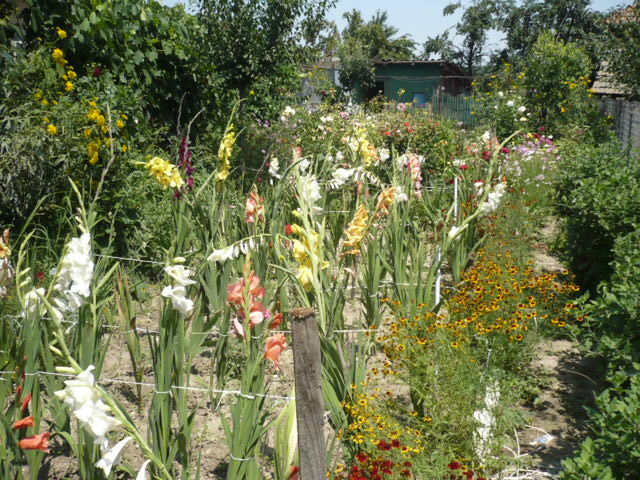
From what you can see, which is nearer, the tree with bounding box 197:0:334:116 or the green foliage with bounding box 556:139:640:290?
the green foliage with bounding box 556:139:640:290

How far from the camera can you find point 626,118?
425 inches

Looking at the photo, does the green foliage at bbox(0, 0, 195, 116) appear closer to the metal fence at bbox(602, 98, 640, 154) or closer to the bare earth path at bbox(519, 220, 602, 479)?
the bare earth path at bbox(519, 220, 602, 479)

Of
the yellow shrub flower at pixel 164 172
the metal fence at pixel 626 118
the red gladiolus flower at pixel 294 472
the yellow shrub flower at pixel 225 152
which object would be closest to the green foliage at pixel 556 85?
the metal fence at pixel 626 118

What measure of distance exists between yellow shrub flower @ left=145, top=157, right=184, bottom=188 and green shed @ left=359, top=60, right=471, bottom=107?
25.7 m

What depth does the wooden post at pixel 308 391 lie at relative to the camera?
1.98 m

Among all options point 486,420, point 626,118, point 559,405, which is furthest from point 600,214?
point 626,118

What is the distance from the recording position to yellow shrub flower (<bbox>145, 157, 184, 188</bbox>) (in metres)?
3.78

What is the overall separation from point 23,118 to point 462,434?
318 cm

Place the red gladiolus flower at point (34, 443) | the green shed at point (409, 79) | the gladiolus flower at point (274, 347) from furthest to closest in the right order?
the green shed at point (409, 79) < the gladiolus flower at point (274, 347) < the red gladiolus flower at point (34, 443)

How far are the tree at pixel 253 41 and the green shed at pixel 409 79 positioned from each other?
854 inches

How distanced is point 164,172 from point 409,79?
2696 centimetres

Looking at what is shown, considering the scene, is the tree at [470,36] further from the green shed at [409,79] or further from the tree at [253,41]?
the tree at [253,41]

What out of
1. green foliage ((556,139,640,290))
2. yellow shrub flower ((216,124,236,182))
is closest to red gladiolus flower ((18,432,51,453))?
yellow shrub flower ((216,124,236,182))

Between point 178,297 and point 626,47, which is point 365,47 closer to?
point 626,47
